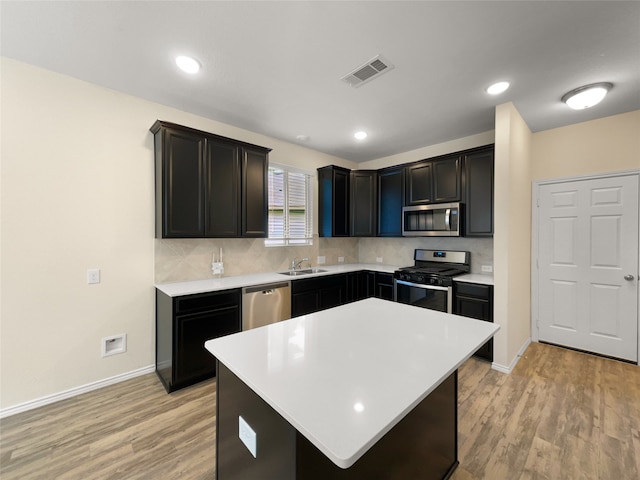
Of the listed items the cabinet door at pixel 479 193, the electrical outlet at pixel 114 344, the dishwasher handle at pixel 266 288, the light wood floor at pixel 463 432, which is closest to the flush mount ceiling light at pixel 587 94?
the cabinet door at pixel 479 193

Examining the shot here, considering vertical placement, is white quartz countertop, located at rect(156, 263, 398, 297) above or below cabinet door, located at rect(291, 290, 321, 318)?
above

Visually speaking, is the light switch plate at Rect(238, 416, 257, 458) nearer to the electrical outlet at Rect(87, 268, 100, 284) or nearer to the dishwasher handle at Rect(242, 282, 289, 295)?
the dishwasher handle at Rect(242, 282, 289, 295)

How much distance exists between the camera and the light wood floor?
5.45 ft

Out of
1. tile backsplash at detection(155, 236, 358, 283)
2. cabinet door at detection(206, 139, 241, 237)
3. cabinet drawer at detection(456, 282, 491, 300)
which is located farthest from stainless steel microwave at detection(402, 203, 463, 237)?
cabinet door at detection(206, 139, 241, 237)

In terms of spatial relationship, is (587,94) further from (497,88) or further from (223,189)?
(223,189)

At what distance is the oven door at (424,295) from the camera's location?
329 centimetres

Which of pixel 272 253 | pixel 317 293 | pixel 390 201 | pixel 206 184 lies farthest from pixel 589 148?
pixel 206 184

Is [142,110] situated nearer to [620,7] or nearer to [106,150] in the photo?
[106,150]

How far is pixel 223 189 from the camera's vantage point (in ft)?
9.80

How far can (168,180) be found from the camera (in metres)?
2.62

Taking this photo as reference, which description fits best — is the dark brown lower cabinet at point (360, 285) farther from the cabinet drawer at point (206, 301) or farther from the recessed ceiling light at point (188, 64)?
the recessed ceiling light at point (188, 64)

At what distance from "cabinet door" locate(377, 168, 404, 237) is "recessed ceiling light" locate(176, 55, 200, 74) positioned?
9.87ft

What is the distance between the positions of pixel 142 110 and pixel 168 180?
814mm

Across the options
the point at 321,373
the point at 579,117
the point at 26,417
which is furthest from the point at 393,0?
the point at 26,417
